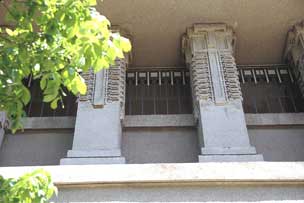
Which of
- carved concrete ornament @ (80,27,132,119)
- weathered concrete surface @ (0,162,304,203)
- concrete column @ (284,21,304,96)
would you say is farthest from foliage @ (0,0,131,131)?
concrete column @ (284,21,304,96)

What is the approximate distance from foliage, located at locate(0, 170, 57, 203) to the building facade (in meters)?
2.02

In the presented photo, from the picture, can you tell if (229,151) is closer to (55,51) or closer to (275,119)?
(275,119)

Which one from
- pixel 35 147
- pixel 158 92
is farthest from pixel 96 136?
pixel 158 92

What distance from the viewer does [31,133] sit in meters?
7.23

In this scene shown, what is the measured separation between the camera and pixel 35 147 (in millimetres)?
A: 7039

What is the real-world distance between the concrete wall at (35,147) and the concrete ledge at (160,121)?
43.9 inches

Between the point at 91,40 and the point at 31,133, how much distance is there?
16.0 ft

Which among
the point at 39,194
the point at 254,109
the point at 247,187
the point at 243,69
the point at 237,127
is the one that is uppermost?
the point at 243,69

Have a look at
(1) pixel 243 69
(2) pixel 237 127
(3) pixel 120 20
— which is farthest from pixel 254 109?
(3) pixel 120 20

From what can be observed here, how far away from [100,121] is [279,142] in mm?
3211

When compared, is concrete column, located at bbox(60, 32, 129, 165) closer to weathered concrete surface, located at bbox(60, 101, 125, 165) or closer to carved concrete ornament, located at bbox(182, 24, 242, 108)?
weathered concrete surface, located at bbox(60, 101, 125, 165)

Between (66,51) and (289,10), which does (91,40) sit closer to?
(66,51)

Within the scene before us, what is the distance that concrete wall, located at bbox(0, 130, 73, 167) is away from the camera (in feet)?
22.4

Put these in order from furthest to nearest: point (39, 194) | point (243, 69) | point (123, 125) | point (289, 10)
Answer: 1. point (243, 69)
2. point (289, 10)
3. point (123, 125)
4. point (39, 194)
